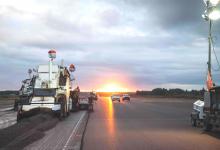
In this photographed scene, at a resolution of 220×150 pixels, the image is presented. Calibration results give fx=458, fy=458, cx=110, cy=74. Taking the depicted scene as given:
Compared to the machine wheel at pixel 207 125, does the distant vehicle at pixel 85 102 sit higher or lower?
higher

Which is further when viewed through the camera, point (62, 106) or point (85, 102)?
point (85, 102)

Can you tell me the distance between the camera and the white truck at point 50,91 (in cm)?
3008

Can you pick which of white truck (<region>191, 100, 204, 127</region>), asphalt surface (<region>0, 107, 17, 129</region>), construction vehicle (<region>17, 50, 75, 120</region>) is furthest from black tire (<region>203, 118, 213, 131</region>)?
construction vehicle (<region>17, 50, 75, 120</region>)

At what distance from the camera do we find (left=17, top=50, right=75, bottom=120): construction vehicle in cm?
3008

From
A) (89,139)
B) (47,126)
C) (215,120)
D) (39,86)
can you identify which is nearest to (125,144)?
(89,139)

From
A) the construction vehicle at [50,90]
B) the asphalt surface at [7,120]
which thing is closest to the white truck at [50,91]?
the construction vehicle at [50,90]

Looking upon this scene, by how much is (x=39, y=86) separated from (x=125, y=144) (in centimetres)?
1737

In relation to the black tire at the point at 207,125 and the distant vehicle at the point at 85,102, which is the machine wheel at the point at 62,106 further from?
the distant vehicle at the point at 85,102

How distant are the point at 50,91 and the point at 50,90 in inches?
8.4

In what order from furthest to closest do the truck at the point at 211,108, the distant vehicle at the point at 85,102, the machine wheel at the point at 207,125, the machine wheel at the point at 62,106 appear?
the distant vehicle at the point at 85,102, the machine wheel at the point at 62,106, the machine wheel at the point at 207,125, the truck at the point at 211,108

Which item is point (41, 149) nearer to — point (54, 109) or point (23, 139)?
point (23, 139)

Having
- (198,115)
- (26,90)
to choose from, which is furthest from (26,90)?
(198,115)

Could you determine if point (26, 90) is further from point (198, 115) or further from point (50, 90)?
point (198, 115)

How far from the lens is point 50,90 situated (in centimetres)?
3173
